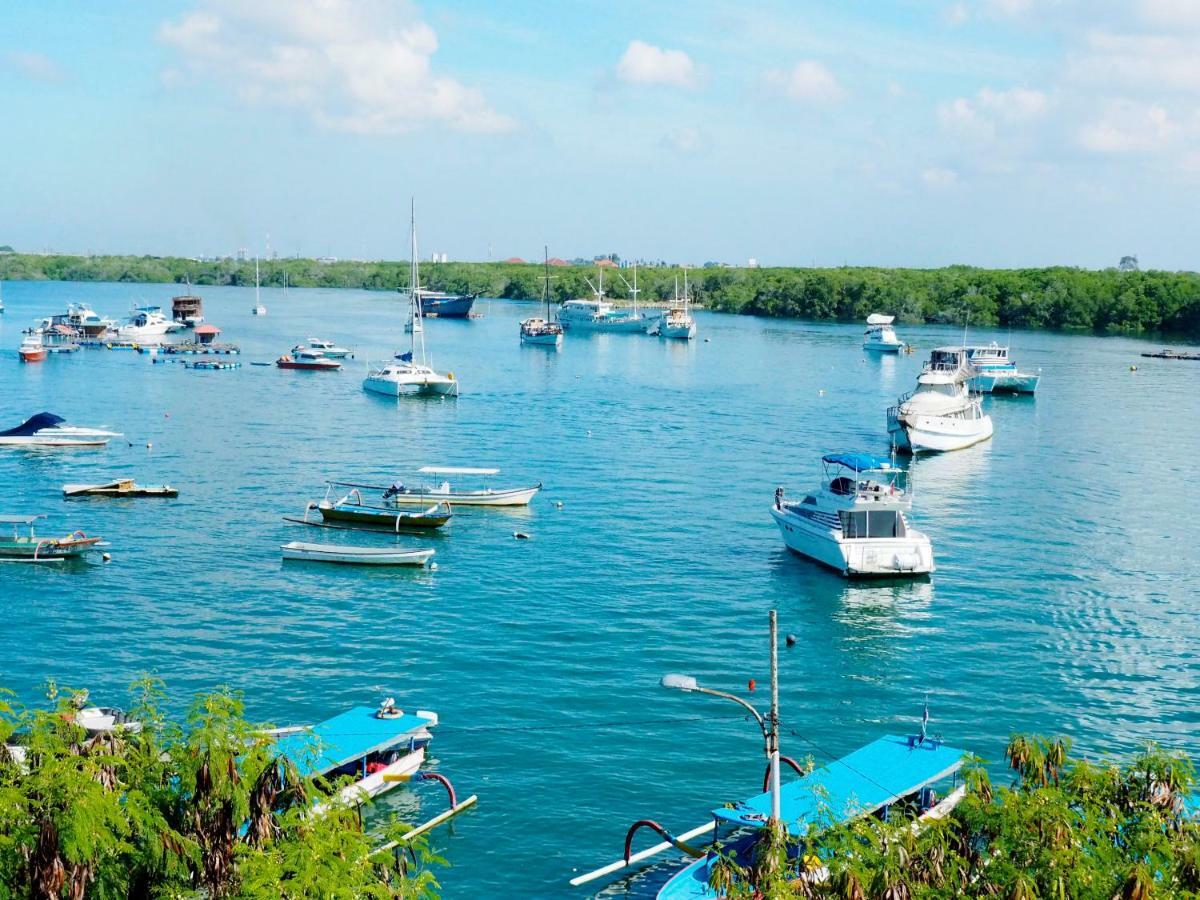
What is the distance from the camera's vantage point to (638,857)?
3706 cm

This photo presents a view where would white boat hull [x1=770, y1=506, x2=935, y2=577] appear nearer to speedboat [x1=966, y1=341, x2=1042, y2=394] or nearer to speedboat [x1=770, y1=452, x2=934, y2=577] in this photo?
speedboat [x1=770, y1=452, x2=934, y2=577]

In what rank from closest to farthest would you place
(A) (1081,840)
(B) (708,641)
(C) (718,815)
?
(A) (1081,840) → (C) (718,815) → (B) (708,641)

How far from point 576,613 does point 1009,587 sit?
23.2 m

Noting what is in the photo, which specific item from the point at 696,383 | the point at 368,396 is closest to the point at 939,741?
the point at 368,396

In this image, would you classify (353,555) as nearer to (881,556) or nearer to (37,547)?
(37,547)

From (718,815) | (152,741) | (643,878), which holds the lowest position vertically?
(643,878)

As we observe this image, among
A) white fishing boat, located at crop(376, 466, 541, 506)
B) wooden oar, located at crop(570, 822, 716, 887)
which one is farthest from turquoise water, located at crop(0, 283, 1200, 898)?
white fishing boat, located at crop(376, 466, 541, 506)

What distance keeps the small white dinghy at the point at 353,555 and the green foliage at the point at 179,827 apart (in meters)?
40.8

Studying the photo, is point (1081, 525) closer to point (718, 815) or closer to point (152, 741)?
point (718, 815)

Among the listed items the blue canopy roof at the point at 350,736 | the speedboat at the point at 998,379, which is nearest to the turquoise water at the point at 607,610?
the blue canopy roof at the point at 350,736

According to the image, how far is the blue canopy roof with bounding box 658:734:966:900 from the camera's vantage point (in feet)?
108

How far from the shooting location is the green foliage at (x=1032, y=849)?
22156 mm

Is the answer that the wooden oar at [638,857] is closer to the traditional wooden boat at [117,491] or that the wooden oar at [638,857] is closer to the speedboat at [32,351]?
the traditional wooden boat at [117,491]

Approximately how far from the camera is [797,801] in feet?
119
